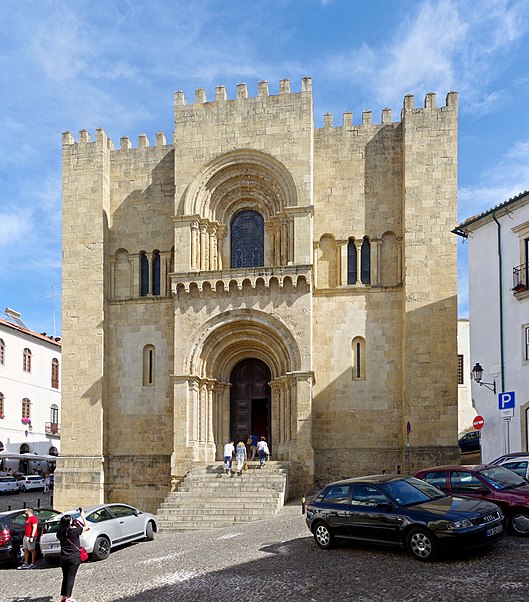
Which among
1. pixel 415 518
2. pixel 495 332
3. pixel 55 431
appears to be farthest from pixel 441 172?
pixel 55 431

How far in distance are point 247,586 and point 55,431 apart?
39.8 metres

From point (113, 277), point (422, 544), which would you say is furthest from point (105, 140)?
point (422, 544)

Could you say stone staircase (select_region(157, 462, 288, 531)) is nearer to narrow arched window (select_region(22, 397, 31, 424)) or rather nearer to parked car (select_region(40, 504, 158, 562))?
parked car (select_region(40, 504, 158, 562))

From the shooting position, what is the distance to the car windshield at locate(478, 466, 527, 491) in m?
14.0

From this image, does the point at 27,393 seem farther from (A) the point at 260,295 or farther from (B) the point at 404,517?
(B) the point at 404,517

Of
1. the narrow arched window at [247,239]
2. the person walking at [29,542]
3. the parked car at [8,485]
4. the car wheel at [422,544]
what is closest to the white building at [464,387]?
the narrow arched window at [247,239]

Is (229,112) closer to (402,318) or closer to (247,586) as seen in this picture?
(402,318)

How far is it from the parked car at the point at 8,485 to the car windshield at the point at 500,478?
27716 millimetres

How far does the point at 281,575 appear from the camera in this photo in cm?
1245

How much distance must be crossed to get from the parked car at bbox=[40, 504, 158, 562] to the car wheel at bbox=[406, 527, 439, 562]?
23.6ft

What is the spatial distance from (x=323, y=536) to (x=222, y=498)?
9439mm

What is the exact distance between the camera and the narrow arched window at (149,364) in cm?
2809

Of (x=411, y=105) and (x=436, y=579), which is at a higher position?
(x=411, y=105)

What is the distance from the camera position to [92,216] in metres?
28.7
